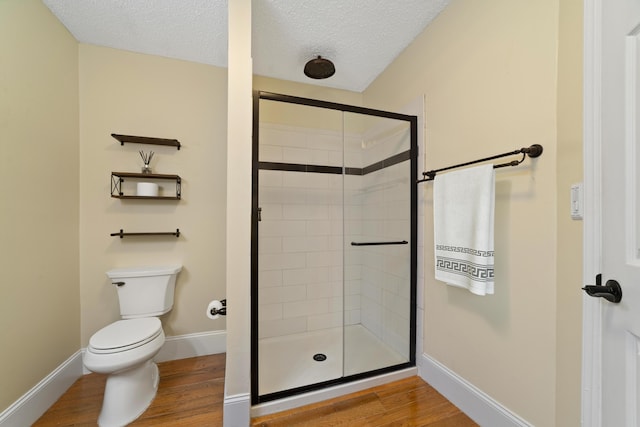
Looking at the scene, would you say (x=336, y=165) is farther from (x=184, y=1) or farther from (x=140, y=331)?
(x=140, y=331)

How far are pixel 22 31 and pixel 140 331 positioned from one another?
182cm

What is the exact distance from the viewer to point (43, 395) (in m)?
1.42

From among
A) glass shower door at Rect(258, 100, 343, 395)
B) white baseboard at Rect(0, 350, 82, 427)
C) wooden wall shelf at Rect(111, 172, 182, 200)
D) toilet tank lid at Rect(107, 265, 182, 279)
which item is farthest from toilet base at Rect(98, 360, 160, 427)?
wooden wall shelf at Rect(111, 172, 182, 200)

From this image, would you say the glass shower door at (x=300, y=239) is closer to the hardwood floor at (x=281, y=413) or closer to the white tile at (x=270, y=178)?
the white tile at (x=270, y=178)

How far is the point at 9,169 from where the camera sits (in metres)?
1.28

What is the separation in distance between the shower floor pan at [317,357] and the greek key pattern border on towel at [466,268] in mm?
854

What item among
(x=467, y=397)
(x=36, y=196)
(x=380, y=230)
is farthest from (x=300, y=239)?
(x=36, y=196)

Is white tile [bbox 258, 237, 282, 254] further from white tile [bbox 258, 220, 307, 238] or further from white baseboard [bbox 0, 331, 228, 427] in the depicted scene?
white baseboard [bbox 0, 331, 228, 427]

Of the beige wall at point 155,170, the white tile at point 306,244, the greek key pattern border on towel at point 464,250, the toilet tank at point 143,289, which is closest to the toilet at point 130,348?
the toilet tank at point 143,289

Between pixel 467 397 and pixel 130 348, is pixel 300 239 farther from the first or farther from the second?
pixel 467 397

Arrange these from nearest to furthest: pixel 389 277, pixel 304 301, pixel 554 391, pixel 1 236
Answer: pixel 554 391
pixel 1 236
pixel 389 277
pixel 304 301

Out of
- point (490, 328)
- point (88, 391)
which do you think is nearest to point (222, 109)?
point (88, 391)

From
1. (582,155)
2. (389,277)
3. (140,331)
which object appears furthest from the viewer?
(389,277)

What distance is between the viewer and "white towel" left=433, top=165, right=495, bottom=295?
3.98ft
